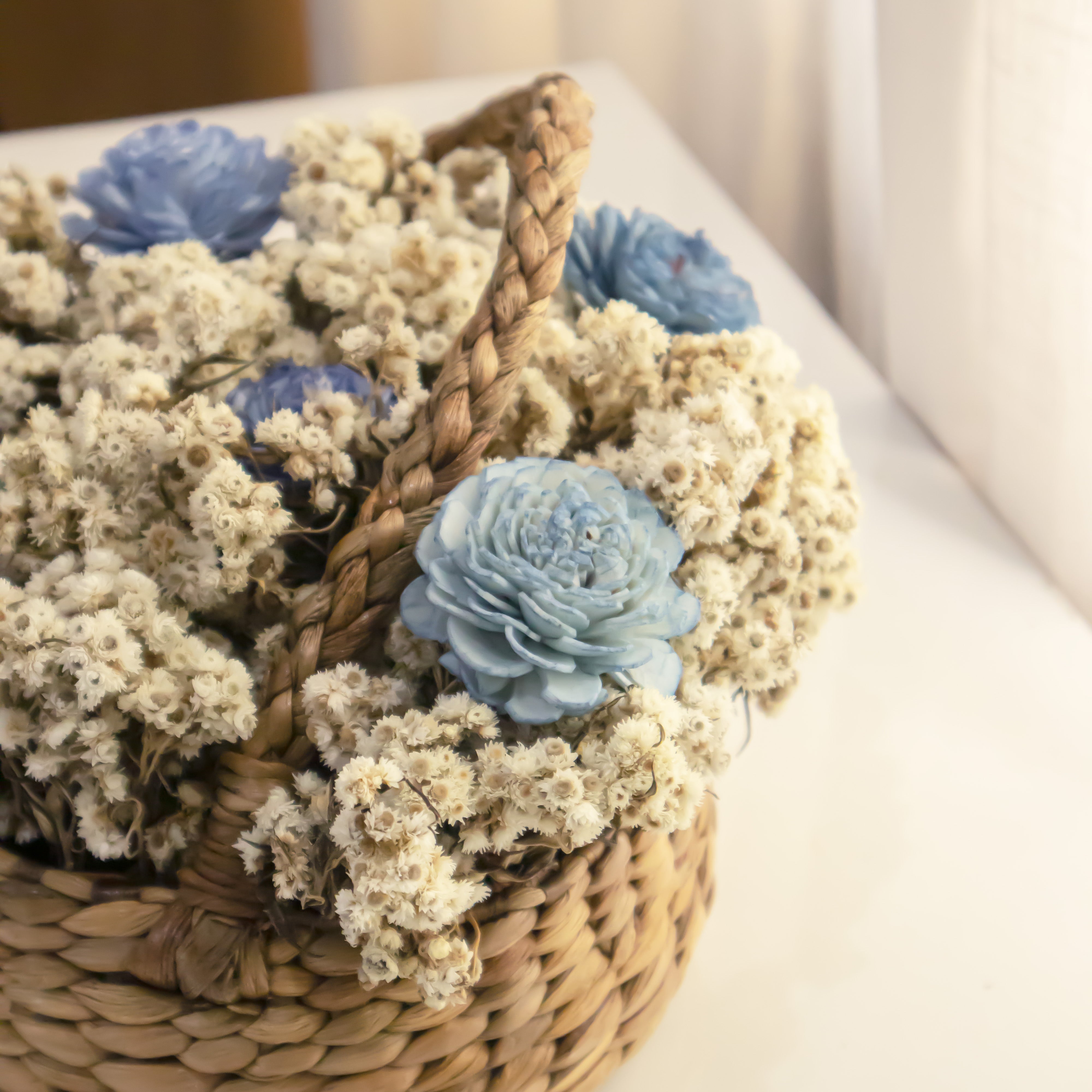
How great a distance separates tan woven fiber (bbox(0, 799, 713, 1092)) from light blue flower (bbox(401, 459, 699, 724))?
89 millimetres

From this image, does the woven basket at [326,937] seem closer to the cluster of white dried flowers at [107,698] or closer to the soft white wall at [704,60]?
the cluster of white dried flowers at [107,698]

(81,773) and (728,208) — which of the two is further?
(728,208)

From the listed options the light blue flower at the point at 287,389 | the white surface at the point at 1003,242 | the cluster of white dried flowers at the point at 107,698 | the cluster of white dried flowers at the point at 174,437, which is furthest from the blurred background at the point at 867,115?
the cluster of white dried flowers at the point at 107,698

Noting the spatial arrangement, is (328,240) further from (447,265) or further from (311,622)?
(311,622)

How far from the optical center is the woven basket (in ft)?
1.48

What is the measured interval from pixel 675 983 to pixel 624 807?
0.82 feet

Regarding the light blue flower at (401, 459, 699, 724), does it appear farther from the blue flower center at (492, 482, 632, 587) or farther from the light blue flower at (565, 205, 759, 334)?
the light blue flower at (565, 205, 759, 334)

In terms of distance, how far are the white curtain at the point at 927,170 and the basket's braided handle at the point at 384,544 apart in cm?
49

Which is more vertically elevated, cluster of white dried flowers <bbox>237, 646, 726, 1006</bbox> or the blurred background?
cluster of white dried flowers <bbox>237, 646, 726, 1006</bbox>

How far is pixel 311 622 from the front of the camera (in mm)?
475

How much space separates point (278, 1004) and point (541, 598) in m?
0.20

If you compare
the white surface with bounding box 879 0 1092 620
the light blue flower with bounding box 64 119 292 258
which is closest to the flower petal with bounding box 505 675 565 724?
the light blue flower with bounding box 64 119 292 258

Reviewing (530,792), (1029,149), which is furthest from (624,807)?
(1029,149)

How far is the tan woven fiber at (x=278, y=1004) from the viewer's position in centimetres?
45
